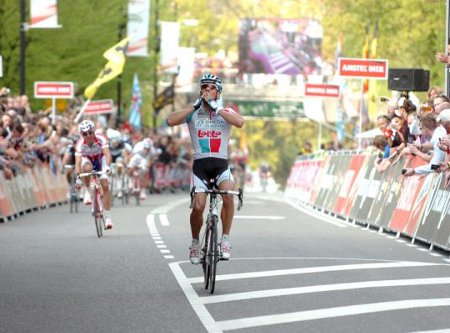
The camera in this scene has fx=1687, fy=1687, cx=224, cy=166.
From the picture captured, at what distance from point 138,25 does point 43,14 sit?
17.1 metres

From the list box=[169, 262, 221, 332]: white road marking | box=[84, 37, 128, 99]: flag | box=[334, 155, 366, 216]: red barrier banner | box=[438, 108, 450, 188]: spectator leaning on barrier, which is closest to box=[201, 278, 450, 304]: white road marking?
box=[169, 262, 221, 332]: white road marking

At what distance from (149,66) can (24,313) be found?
52252 millimetres

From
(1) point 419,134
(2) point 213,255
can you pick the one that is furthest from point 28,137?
(2) point 213,255

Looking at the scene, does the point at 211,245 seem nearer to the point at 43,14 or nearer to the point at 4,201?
the point at 4,201

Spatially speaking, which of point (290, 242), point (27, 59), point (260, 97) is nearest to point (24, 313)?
point (290, 242)

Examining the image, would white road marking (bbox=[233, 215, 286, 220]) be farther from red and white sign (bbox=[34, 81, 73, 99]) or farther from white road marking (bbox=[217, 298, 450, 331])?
white road marking (bbox=[217, 298, 450, 331])

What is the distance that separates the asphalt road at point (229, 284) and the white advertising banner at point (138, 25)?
30340 millimetres

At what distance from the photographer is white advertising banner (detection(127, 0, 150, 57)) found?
189 ft

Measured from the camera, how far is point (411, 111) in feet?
92.6

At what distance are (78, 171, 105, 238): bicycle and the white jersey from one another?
31.1 feet

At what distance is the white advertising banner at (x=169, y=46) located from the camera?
70.3 metres

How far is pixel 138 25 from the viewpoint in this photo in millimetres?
58688

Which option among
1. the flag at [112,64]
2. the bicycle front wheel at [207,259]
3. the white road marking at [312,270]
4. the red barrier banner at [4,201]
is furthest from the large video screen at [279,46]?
the bicycle front wheel at [207,259]

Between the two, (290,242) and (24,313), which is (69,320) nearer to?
(24,313)
